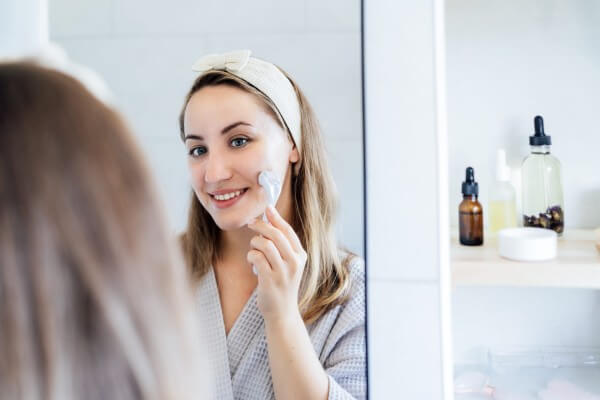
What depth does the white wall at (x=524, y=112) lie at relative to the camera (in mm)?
942

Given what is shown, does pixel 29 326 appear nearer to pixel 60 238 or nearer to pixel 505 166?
pixel 60 238

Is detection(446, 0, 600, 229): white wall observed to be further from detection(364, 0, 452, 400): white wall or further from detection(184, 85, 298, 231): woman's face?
detection(184, 85, 298, 231): woman's face

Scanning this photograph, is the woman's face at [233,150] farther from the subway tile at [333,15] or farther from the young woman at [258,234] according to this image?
the subway tile at [333,15]

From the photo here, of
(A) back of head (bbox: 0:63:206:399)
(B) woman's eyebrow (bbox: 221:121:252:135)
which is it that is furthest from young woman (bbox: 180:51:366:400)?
(A) back of head (bbox: 0:63:206:399)

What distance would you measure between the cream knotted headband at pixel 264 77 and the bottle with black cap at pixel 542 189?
430mm

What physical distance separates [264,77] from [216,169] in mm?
135

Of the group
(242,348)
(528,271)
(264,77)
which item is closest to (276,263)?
(242,348)

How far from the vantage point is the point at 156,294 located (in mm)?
380

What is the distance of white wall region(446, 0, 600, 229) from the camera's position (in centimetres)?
94

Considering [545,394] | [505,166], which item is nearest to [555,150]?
[505,166]

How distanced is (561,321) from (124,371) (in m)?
0.85

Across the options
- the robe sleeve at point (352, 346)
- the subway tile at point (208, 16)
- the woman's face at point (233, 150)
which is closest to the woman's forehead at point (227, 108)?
the woman's face at point (233, 150)

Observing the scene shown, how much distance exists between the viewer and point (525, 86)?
96 cm

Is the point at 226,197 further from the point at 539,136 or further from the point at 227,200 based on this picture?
the point at 539,136
